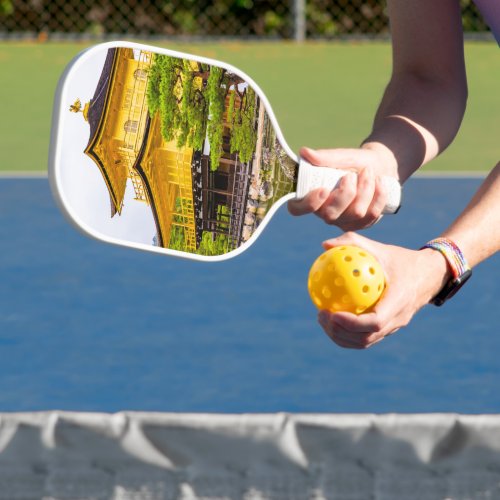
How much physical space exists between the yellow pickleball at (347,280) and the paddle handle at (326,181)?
0.62 ft

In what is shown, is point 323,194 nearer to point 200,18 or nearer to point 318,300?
point 318,300

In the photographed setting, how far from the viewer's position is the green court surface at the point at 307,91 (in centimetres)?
754

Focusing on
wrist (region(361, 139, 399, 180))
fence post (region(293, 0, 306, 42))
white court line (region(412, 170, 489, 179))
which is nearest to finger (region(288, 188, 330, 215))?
wrist (region(361, 139, 399, 180))

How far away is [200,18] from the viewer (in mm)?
12555

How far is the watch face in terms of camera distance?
→ 6.91 ft

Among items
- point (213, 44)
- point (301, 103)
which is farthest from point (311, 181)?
point (213, 44)

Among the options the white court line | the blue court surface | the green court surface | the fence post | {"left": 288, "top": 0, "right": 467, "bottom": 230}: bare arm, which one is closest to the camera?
{"left": 288, "top": 0, "right": 467, "bottom": 230}: bare arm

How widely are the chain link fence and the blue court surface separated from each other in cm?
685

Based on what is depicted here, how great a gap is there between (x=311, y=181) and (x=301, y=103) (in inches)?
263

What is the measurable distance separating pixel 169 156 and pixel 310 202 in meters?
0.27

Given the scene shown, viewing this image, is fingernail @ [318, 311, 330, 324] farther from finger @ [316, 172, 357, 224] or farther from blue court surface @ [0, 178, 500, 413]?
blue court surface @ [0, 178, 500, 413]

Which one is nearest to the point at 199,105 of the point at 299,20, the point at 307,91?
the point at 307,91

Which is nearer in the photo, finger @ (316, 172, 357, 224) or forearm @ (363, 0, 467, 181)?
finger @ (316, 172, 357, 224)

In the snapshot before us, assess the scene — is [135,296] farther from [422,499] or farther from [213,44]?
[213,44]
